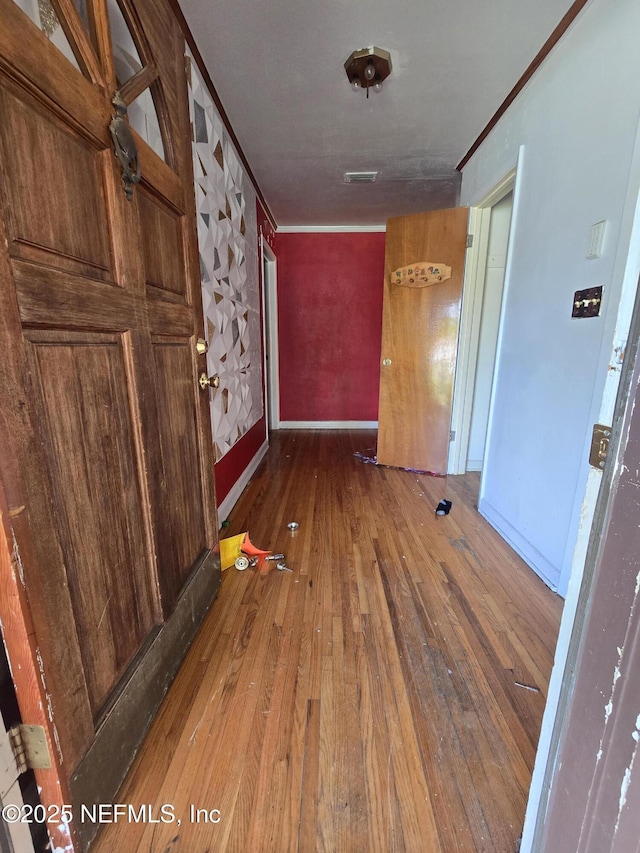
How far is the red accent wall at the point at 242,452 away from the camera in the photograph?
7.28 ft

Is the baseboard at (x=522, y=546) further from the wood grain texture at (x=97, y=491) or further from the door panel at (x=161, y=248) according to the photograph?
the door panel at (x=161, y=248)

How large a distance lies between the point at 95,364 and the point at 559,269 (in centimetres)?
186

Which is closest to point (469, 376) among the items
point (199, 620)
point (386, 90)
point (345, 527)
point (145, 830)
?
point (345, 527)

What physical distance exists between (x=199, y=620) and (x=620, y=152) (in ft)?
7.57

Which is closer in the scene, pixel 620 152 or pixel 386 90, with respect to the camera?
pixel 620 152

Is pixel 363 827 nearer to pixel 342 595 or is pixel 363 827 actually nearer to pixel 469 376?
pixel 342 595

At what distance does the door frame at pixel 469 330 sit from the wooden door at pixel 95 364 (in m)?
1.98

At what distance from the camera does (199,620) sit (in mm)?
1395

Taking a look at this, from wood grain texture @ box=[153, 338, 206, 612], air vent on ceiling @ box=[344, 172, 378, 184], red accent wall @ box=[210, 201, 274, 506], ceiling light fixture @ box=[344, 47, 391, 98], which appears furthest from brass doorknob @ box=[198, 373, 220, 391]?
air vent on ceiling @ box=[344, 172, 378, 184]

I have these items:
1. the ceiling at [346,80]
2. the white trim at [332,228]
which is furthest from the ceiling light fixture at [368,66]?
the white trim at [332,228]

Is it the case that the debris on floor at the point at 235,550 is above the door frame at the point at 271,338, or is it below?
below

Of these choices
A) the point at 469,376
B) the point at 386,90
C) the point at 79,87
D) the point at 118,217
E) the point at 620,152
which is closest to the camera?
the point at 79,87

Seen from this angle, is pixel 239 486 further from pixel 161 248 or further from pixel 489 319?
pixel 489 319

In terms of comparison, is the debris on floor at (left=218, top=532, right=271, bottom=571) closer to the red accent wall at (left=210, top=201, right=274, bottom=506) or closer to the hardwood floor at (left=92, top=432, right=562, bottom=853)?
the hardwood floor at (left=92, top=432, right=562, bottom=853)
